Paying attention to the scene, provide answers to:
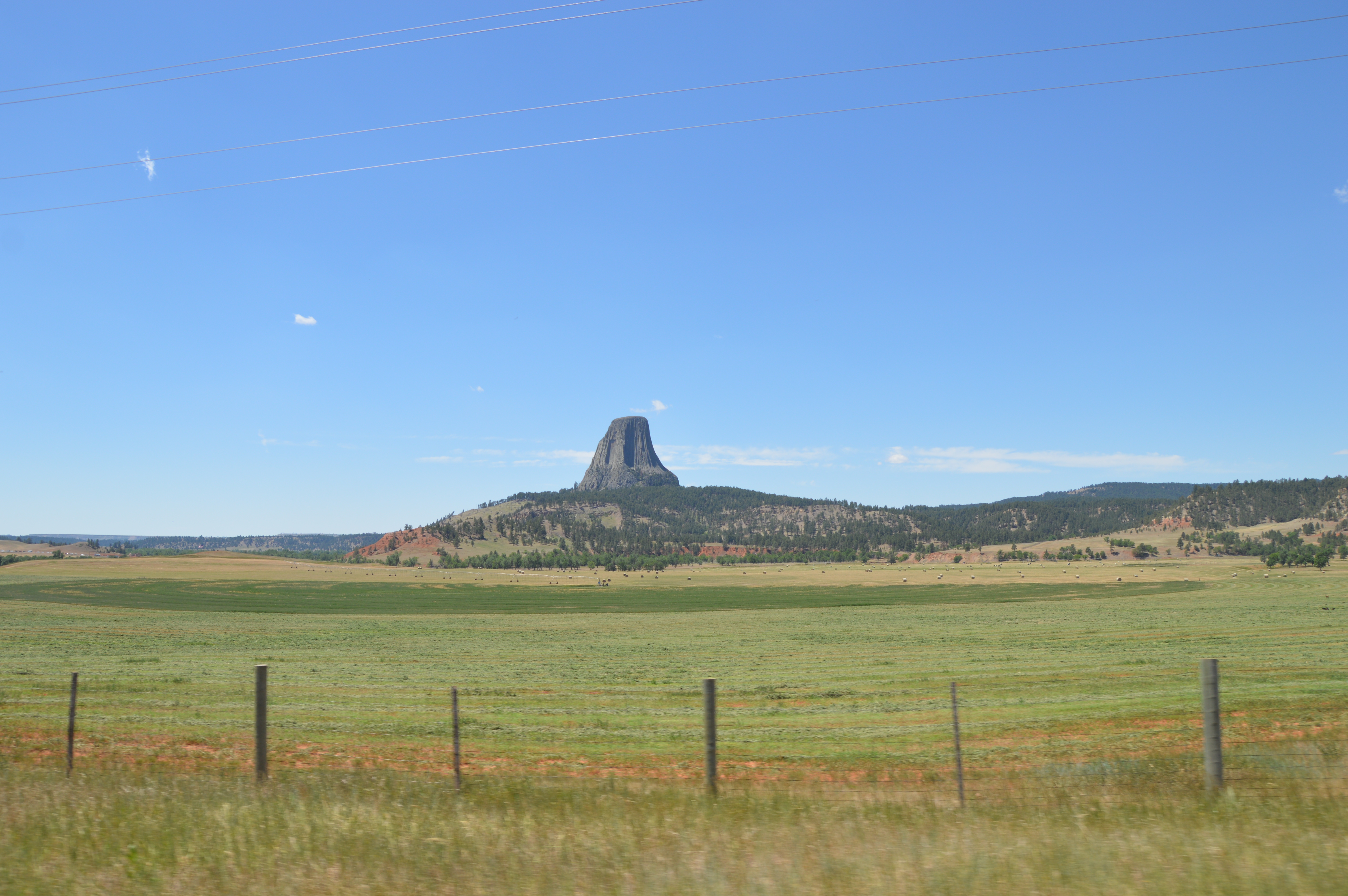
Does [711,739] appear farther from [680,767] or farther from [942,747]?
[942,747]

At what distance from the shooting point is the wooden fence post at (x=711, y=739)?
332 inches

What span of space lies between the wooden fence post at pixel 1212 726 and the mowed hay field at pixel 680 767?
0.29 meters

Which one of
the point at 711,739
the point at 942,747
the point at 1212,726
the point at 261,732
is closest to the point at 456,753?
the point at 261,732

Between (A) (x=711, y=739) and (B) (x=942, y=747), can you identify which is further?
(B) (x=942, y=747)

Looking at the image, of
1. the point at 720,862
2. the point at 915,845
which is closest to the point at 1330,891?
the point at 915,845

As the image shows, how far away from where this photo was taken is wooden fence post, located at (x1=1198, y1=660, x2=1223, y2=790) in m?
7.96

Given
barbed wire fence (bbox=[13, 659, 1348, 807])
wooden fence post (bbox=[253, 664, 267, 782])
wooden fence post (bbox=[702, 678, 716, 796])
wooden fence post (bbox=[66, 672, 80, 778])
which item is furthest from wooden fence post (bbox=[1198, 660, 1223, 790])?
wooden fence post (bbox=[66, 672, 80, 778])

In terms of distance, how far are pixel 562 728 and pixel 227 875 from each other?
11.4m

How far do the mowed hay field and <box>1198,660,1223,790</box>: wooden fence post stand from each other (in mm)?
288

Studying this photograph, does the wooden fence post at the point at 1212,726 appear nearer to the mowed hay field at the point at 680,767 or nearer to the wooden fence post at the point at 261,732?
the mowed hay field at the point at 680,767

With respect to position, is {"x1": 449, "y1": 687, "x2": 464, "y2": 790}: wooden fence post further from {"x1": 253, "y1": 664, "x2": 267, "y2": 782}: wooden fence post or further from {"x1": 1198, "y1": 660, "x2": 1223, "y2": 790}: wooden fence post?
{"x1": 1198, "y1": 660, "x2": 1223, "y2": 790}: wooden fence post

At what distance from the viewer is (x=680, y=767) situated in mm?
13727

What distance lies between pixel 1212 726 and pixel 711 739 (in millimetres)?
4877

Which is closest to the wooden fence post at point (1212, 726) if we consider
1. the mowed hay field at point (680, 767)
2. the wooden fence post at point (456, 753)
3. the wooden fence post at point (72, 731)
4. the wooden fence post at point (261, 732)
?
the mowed hay field at point (680, 767)
